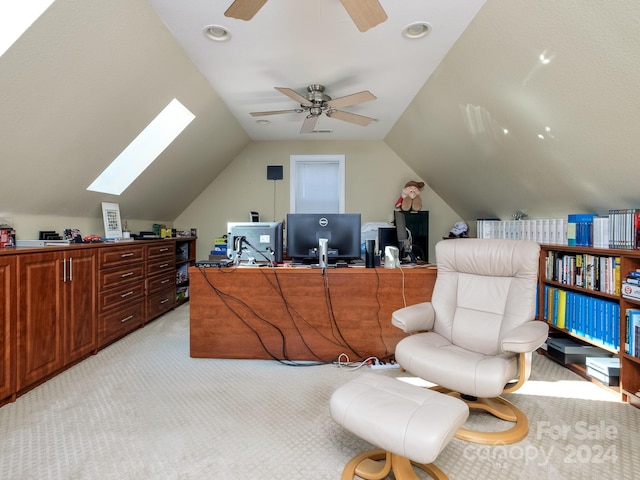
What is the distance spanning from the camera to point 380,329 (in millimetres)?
2846

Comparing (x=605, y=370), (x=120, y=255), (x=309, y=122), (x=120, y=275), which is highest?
(x=309, y=122)

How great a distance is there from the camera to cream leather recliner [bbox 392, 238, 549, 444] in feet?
5.76

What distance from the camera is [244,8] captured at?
1.81m

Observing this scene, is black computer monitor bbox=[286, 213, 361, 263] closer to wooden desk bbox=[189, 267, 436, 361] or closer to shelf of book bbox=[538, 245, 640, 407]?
wooden desk bbox=[189, 267, 436, 361]

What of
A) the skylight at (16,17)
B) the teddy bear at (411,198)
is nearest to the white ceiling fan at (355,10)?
the skylight at (16,17)

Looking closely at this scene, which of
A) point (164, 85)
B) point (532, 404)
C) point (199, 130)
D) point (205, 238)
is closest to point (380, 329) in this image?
point (532, 404)

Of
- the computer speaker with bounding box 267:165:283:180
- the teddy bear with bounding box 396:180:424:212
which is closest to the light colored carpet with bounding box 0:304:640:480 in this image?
the teddy bear with bounding box 396:180:424:212

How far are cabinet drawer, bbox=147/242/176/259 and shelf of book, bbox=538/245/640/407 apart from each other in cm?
415

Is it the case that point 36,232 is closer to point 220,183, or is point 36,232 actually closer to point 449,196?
point 220,183

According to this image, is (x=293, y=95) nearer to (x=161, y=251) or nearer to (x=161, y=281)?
(x=161, y=251)

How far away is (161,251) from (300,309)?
7.56 feet

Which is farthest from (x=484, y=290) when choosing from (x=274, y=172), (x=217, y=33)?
(x=274, y=172)

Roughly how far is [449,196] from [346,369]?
11.5 feet

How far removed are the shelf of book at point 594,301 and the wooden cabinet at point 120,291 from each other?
13.4ft
